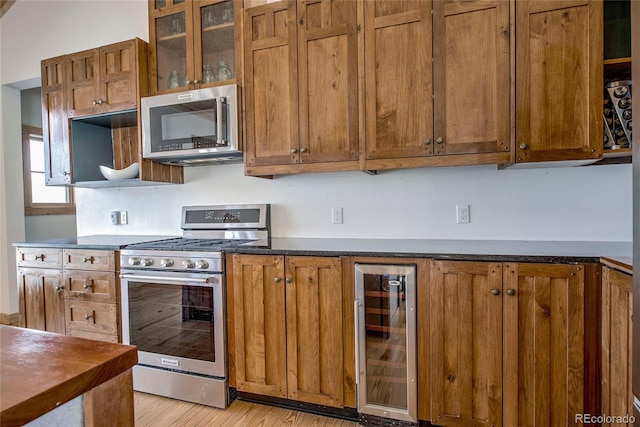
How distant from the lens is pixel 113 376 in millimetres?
618

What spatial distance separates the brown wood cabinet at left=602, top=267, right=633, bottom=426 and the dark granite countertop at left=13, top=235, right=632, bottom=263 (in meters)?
0.17

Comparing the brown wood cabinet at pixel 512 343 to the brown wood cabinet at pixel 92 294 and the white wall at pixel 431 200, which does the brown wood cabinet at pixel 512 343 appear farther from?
the brown wood cabinet at pixel 92 294

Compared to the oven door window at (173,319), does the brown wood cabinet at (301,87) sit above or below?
above

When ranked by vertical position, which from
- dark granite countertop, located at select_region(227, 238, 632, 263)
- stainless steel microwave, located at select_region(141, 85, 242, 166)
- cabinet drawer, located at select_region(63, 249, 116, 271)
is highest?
stainless steel microwave, located at select_region(141, 85, 242, 166)

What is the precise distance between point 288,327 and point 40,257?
2019 mm

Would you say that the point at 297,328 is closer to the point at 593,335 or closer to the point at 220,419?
the point at 220,419

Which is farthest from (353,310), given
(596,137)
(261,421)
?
(596,137)

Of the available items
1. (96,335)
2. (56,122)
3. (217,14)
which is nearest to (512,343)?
(96,335)

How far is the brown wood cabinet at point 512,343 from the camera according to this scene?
1565 mm

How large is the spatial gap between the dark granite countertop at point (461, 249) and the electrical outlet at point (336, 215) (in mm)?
191

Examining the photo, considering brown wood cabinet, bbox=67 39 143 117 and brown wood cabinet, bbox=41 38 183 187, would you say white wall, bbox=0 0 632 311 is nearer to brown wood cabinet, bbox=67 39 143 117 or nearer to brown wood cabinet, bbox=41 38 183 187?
brown wood cabinet, bbox=41 38 183 187

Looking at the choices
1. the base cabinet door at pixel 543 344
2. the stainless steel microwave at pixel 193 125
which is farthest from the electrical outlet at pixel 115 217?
the base cabinet door at pixel 543 344

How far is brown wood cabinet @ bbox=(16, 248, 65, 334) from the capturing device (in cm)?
249

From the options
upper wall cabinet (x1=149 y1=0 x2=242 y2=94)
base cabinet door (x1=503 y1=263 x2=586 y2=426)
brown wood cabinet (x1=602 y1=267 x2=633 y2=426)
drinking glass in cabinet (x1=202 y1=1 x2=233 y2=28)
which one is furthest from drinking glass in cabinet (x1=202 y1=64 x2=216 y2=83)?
brown wood cabinet (x1=602 y1=267 x2=633 y2=426)
